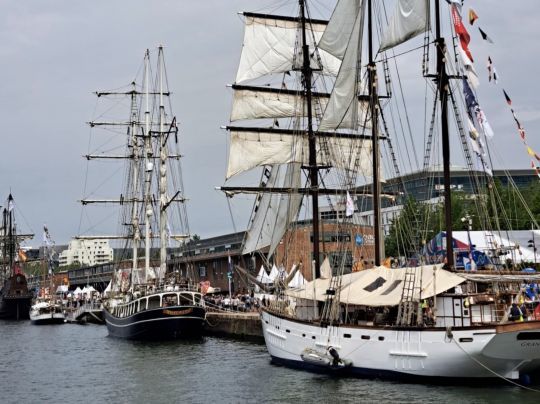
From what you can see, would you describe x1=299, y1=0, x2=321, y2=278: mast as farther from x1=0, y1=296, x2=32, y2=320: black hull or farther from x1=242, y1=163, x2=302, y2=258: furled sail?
x1=0, y1=296, x2=32, y2=320: black hull

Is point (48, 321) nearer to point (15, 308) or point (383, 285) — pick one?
point (15, 308)

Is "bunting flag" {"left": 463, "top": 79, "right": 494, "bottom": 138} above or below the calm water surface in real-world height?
above

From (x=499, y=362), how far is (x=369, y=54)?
58.9 ft

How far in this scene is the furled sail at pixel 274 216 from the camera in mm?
50688

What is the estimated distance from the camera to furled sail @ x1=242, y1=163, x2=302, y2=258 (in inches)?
1996

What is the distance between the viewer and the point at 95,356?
5256 cm

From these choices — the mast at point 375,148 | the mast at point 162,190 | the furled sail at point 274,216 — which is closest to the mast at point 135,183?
the mast at point 162,190

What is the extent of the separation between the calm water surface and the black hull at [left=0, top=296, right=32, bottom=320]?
56139 millimetres

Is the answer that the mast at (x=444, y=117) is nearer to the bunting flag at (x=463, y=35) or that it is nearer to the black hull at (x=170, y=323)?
the bunting flag at (x=463, y=35)

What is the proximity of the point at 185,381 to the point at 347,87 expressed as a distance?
52.7ft

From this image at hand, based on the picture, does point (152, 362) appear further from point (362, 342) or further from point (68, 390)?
point (362, 342)

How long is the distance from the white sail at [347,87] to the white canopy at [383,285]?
928 centimetres

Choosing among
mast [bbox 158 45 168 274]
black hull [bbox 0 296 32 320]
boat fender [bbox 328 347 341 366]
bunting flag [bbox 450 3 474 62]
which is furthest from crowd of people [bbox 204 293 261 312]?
black hull [bbox 0 296 32 320]

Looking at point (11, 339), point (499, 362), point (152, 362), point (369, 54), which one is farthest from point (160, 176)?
point (499, 362)
